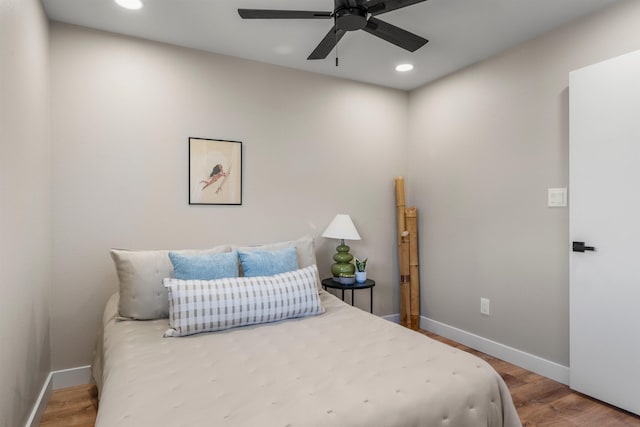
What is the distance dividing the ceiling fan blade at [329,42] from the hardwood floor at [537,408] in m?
2.43

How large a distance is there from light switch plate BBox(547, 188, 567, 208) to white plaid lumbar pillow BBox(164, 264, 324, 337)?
1.79 meters

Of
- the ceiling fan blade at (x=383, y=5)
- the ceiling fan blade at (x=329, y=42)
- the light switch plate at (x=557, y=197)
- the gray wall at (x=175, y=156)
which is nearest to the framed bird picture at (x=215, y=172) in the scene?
the gray wall at (x=175, y=156)

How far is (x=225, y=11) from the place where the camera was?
2.38 m

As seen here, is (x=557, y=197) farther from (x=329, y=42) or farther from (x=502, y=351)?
(x=329, y=42)

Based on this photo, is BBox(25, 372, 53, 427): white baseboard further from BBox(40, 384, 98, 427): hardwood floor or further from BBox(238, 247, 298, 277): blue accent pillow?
BBox(238, 247, 298, 277): blue accent pillow

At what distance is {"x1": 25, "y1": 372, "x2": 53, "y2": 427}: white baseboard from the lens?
199cm

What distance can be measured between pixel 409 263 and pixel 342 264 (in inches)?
35.1

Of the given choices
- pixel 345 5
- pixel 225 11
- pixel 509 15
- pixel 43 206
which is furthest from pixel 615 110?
pixel 43 206

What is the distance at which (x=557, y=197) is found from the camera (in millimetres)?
2609

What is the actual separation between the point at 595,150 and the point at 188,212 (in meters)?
2.82

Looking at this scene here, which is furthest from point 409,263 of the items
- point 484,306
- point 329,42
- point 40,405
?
point 40,405

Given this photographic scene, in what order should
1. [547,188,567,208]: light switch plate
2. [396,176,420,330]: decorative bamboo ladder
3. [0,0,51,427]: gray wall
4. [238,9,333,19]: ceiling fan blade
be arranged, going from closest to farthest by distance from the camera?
[0,0,51,427]: gray wall < [238,9,333,19]: ceiling fan blade < [547,188,567,208]: light switch plate < [396,176,420,330]: decorative bamboo ladder

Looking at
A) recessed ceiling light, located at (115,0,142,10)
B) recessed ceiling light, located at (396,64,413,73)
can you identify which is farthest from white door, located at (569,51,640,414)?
recessed ceiling light, located at (115,0,142,10)

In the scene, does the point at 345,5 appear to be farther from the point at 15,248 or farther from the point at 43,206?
the point at 43,206
